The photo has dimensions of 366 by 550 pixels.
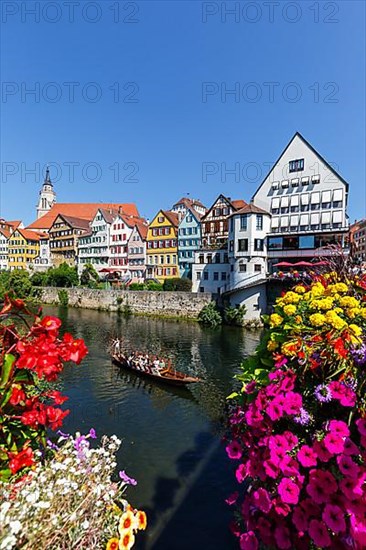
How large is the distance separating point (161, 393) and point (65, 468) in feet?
48.3

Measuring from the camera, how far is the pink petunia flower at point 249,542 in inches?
120

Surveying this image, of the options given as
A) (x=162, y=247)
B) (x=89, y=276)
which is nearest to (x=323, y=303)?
(x=162, y=247)

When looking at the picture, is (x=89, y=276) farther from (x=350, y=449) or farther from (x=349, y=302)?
(x=350, y=449)

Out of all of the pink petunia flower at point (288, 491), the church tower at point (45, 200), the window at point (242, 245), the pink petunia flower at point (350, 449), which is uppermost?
the church tower at point (45, 200)

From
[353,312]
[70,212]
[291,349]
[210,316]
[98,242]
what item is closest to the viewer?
[291,349]

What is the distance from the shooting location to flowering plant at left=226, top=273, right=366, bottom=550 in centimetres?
270

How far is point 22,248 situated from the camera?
80.5 meters

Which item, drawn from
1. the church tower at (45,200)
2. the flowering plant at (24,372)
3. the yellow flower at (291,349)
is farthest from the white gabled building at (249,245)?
the church tower at (45,200)

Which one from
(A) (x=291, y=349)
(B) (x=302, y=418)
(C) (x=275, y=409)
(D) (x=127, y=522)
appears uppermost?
(A) (x=291, y=349)

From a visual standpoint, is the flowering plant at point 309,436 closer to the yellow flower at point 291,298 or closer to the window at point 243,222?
the yellow flower at point 291,298

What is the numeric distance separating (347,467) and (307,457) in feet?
1.11

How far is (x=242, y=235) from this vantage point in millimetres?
37406

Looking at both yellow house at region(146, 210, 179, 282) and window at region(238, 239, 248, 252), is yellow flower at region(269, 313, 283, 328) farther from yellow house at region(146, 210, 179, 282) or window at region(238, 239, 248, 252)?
yellow house at region(146, 210, 179, 282)

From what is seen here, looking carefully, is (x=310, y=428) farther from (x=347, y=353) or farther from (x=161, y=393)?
(x=161, y=393)
